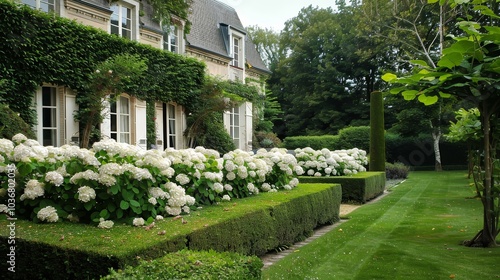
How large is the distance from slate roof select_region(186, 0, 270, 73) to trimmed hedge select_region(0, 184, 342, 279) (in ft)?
50.4

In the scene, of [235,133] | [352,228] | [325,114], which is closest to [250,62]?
[235,133]

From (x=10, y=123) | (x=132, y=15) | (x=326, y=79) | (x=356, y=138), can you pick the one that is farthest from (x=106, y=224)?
(x=326, y=79)

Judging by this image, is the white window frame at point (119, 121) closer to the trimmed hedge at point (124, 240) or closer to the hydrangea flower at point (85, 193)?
the trimmed hedge at point (124, 240)

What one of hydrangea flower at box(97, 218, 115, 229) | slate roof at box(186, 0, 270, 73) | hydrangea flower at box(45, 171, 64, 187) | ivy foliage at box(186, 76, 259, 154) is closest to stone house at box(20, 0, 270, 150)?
slate roof at box(186, 0, 270, 73)

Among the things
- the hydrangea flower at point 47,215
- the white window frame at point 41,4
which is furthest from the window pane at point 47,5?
the hydrangea flower at point 47,215

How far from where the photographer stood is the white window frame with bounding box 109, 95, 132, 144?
14398 millimetres

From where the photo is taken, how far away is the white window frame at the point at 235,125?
2194 cm

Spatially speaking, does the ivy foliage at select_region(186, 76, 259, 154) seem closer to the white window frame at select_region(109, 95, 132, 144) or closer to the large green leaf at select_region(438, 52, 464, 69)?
the white window frame at select_region(109, 95, 132, 144)

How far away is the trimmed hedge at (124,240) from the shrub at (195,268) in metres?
0.36

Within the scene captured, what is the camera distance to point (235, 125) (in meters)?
22.4

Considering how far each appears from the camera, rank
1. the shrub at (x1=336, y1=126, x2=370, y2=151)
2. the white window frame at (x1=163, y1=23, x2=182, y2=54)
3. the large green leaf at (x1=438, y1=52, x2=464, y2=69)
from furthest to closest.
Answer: the shrub at (x1=336, y1=126, x2=370, y2=151) < the white window frame at (x1=163, y1=23, x2=182, y2=54) < the large green leaf at (x1=438, y1=52, x2=464, y2=69)

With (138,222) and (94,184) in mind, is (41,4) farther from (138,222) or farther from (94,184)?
(138,222)

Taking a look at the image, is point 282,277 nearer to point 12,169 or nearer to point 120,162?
point 120,162

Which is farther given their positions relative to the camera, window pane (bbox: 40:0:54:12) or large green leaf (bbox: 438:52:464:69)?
window pane (bbox: 40:0:54:12)
